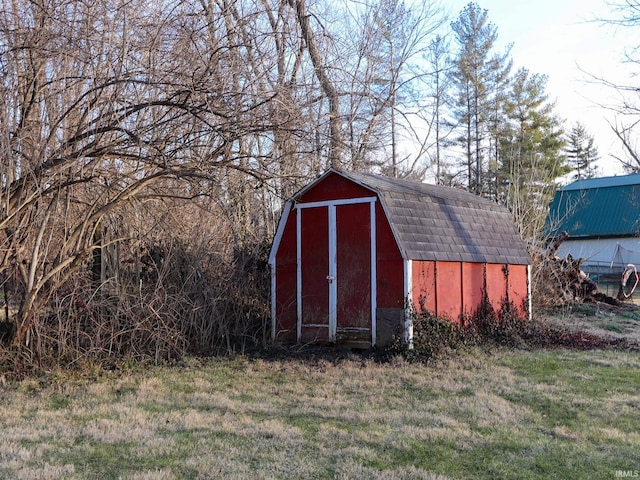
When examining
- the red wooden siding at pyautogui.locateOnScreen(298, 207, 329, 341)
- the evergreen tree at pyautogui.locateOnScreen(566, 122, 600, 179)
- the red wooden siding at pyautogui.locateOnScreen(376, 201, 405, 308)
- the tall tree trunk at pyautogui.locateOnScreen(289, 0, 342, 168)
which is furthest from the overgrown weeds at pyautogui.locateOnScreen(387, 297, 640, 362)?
the evergreen tree at pyautogui.locateOnScreen(566, 122, 600, 179)

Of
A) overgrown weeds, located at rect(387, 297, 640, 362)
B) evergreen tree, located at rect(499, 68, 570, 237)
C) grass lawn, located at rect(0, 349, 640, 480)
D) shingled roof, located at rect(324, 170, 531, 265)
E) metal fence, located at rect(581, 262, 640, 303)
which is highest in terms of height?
evergreen tree, located at rect(499, 68, 570, 237)

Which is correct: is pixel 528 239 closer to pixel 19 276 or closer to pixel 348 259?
pixel 348 259

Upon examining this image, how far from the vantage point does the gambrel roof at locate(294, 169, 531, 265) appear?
35.4ft

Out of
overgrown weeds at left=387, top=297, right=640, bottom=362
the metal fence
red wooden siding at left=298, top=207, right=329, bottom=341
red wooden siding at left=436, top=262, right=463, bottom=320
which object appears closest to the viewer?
overgrown weeds at left=387, top=297, right=640, bottom=362

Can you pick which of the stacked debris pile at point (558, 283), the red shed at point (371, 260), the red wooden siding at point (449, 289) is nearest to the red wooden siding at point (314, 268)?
the red shed at point (371, 260)

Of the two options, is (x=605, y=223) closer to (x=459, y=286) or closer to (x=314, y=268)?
(x=459, y=286)

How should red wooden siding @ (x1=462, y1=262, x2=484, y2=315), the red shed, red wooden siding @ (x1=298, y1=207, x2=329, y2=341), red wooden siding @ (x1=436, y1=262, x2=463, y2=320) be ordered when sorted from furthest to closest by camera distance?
red wooden siding @ (x1=462, y1=262, x2=484, y2=315) < red wooden siding @ (x1=298, y1=207, x2=329, y2=341) < red wooden siding @ (x1=436, y1=262, x2=463, y2=320) < the red shed

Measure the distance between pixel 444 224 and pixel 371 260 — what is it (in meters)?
1.78

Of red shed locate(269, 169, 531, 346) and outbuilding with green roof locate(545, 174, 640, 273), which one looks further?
outbuilding with green roof locate(545, 174, 640, 273)

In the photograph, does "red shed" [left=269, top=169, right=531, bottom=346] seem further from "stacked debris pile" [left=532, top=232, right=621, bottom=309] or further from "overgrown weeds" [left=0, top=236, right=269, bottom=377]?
"stacked debris pile" [left=532, top=232, right=621, bottom=309]

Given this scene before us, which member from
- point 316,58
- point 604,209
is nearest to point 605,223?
point 604,209

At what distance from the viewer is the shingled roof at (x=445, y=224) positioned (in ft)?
35.4

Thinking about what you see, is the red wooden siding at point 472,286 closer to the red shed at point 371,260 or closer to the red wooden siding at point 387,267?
the red shed at point 371,260

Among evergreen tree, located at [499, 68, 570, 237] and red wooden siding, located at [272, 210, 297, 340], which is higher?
evergreen tree, located at [499, 68, 570, 237]
